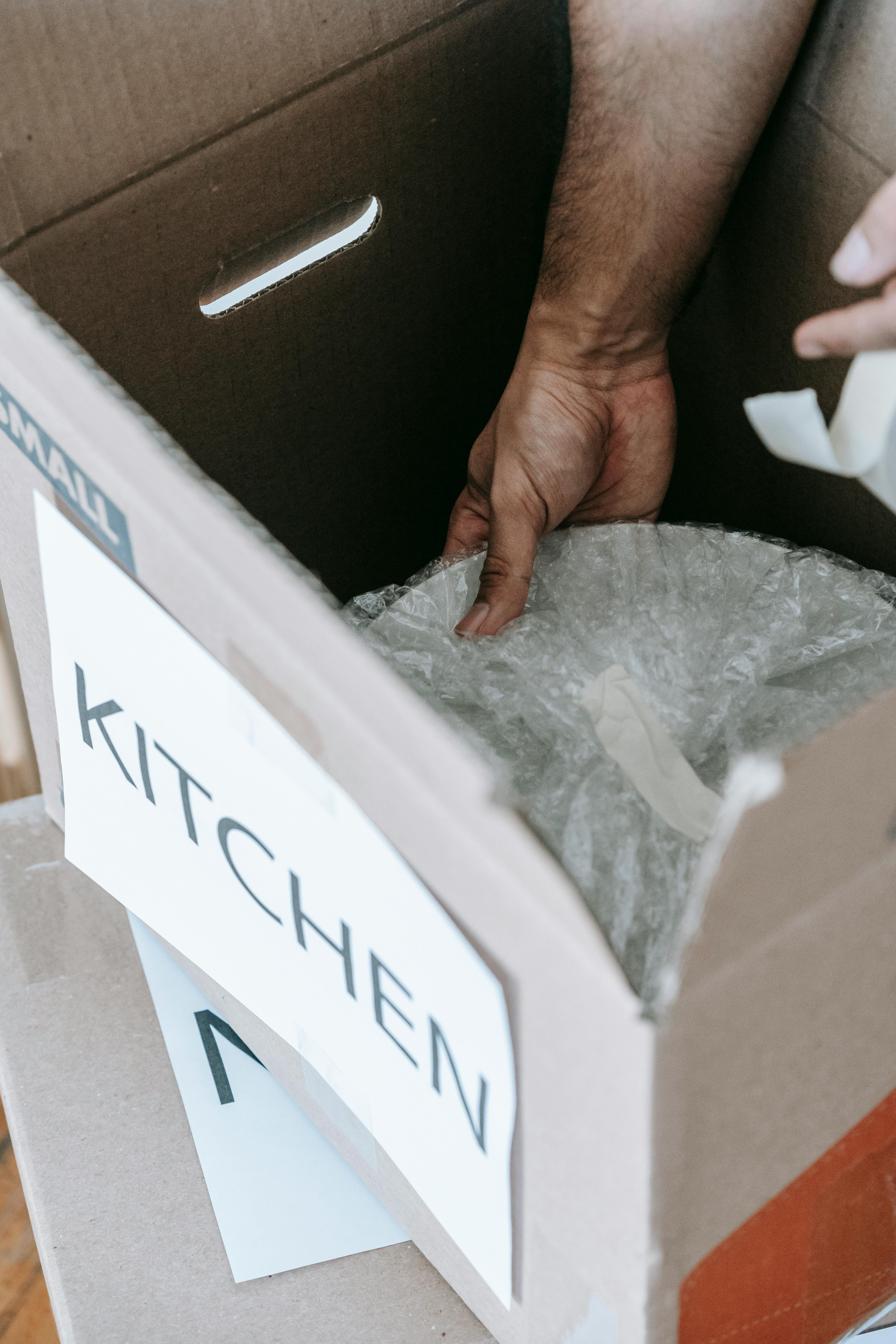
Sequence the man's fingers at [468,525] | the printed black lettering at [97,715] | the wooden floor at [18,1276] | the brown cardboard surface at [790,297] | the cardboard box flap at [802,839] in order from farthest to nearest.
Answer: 1. the wooden floor at [18,1276]
2. the man's fingers at [468,525]
3. the brown cardboard surface at [790,297]
4. the printed black lettering at [97,715]
5. the cardboard box flap at [802,839]

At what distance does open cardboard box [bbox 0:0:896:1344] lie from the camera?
264 mm

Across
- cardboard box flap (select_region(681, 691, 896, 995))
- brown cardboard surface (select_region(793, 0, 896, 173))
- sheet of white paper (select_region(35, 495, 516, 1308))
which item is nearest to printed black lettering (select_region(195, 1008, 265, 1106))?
sheet of white paper (select_region(35, 495, 516, 1308))

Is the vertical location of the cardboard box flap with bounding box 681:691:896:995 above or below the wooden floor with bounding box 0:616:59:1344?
above

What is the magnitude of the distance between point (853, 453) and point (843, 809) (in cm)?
16

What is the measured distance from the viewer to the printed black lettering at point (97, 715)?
1.46 feet

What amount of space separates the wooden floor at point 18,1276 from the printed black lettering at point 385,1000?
2.22ft

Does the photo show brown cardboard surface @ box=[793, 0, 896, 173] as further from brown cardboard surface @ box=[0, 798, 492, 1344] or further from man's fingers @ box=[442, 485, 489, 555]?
brown cardboard surface @ box=[0, 798, 492, 1344]

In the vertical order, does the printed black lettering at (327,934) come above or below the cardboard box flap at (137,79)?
below

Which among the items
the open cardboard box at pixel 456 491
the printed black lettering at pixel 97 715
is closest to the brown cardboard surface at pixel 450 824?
the open cardboard box at pixel 456 491

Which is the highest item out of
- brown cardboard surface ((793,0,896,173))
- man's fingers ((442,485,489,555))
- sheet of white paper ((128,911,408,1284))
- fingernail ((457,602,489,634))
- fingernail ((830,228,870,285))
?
brown cardboard surface ((793,0,896,173))

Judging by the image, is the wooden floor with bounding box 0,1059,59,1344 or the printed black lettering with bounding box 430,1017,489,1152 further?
the wooden floor with bounding box 0,1059,59,1344

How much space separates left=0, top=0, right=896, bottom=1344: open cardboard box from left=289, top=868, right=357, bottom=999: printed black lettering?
0.07 m

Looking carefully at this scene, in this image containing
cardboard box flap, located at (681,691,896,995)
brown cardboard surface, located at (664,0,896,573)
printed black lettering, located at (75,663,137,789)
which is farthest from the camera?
brown cardboard surface, located at (664,0,896,573)

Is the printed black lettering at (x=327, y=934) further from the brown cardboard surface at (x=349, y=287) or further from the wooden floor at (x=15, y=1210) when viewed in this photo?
the wooden floor at (x=15, y=1210)
